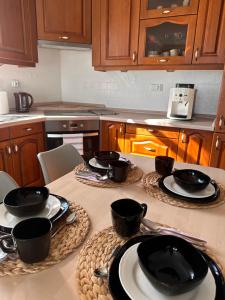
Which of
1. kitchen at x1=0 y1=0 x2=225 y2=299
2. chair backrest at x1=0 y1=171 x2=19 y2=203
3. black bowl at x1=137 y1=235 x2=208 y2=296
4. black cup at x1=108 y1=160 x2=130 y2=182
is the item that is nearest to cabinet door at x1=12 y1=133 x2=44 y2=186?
kitchen at x1=0 y1=0 x2=225 y2=299

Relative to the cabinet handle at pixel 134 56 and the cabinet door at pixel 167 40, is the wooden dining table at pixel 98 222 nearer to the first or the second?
the cabinet door at pixel 167 40

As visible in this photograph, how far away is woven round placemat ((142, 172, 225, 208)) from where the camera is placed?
785 mm

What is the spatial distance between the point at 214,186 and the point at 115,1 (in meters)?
2.13

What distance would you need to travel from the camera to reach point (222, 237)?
2.07ft

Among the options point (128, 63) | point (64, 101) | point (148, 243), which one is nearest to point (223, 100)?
point (128, 63)

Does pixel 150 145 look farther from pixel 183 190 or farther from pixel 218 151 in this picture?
pixel 183 190

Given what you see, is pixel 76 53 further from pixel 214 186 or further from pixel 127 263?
pixel 127 263

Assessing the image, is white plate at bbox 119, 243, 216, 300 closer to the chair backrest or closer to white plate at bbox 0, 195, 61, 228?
white plate at bbox 0, 195, 61, 228

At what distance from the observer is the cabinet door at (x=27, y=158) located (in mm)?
2104

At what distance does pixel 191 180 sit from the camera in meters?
0.92

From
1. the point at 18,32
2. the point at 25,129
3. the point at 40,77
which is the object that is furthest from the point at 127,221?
the point at 40,77

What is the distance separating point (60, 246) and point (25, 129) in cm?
174

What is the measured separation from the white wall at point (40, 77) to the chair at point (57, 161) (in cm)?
A: 161

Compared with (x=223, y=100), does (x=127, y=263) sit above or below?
below
